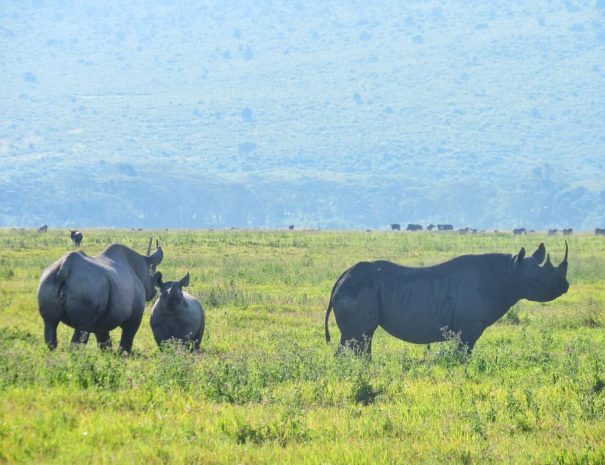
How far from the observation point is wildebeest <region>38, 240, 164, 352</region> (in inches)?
621

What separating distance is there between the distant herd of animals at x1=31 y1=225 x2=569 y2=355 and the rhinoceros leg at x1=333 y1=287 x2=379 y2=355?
0.01 meters

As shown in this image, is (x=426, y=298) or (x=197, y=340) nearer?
(x=426, y=298)

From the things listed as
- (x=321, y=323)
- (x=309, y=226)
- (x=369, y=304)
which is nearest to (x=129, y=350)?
(x=369, y=304)

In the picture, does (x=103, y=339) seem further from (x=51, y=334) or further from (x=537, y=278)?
(x=537, y=278)

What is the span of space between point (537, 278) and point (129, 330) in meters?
6.13

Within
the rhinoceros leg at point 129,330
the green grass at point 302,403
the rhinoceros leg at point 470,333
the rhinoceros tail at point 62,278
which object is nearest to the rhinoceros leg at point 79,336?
the green grass at point 302,403

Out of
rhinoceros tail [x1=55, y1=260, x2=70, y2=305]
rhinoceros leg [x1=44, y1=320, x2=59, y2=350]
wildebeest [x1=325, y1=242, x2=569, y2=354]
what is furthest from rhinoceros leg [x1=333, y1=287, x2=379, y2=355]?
rhinoceros leg [x1=44, y1=320, x2=59, y2=350]

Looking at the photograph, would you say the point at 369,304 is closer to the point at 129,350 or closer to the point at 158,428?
the point at 129,350

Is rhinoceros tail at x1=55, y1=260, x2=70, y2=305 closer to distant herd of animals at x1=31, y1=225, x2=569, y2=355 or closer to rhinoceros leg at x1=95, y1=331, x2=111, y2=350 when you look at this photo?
distant herd of animals at x1=31, y1=225, x2=569, y2=355

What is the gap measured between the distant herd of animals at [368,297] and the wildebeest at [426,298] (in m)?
0.01

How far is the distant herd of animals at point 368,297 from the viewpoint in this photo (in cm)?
1592

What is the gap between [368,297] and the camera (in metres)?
16.8

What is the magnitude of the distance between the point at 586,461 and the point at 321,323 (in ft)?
42.4

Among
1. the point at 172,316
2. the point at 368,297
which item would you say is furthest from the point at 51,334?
the point at 368,297
